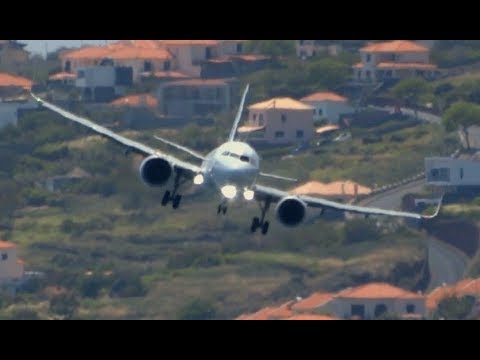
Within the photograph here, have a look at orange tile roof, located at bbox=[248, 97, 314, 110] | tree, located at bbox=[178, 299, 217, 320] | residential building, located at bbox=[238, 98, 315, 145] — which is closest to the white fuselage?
tree, located at bbox=[178, 299, 217, 320]

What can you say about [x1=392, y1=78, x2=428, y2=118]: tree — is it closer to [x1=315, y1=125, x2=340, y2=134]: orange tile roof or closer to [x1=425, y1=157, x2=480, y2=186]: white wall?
[x1=315, y1=125, x2=340, y2=134]: orange tile roof

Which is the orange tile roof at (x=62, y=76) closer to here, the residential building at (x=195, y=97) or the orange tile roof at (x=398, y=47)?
the residential building at (x=195, y=97)

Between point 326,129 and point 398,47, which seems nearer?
point 326,129

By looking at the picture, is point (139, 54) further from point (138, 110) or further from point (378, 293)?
point (378, 293)

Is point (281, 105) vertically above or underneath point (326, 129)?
above

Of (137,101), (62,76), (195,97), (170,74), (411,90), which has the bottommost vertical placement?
(137,101)

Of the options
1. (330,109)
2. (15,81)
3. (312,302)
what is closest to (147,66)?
(15,81)
